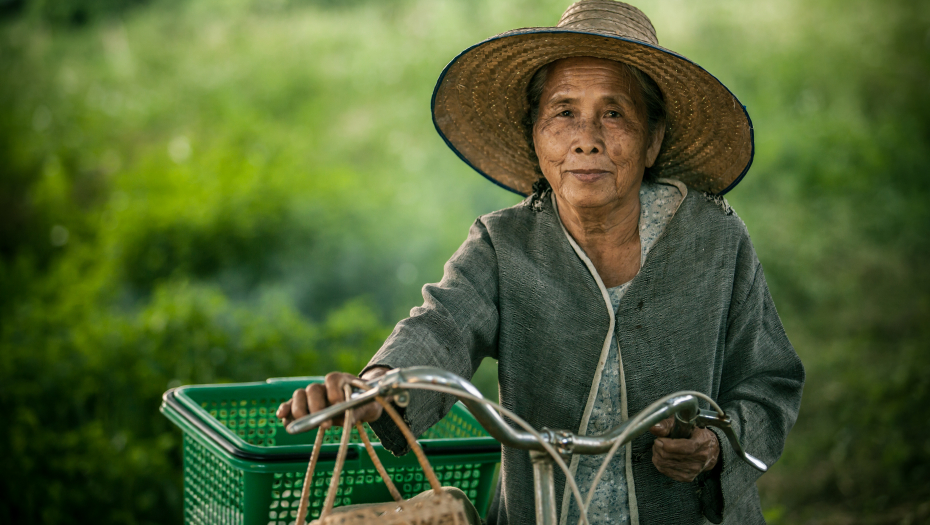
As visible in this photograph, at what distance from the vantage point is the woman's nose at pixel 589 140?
192 cm

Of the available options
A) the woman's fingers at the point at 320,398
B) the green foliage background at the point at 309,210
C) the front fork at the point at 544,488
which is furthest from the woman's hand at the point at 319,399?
the green foliage background at the point at 309,210

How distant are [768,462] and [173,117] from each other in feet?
18.7

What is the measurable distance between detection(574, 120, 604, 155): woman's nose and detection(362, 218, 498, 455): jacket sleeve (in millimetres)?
339

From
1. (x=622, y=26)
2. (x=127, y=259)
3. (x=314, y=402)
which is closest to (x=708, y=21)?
(x=127, y=259)

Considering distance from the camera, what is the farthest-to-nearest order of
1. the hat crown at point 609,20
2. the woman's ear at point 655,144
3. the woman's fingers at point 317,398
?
the woman's ear at point 655,144 < the hat crown at point 609,20 < the woman's fingers at point 317,398

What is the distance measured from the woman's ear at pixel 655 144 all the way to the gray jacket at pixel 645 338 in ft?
0.54

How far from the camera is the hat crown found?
184 cm

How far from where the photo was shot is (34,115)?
6.56 meters

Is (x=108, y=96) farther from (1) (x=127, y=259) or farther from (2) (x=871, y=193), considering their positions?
(2) (x=871, y=193)

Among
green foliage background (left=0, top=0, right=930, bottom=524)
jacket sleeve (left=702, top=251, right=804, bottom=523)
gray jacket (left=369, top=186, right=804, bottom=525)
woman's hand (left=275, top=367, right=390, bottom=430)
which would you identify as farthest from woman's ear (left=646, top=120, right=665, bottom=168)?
green foliage background (left=0, top=0, right=930, bottom=524)

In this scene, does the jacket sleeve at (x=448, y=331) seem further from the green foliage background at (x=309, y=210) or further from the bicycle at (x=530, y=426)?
the green foliage background at (x=309, y=210)

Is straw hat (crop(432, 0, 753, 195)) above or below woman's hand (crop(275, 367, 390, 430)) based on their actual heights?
above

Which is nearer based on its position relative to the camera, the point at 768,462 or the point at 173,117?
the point at 768,462

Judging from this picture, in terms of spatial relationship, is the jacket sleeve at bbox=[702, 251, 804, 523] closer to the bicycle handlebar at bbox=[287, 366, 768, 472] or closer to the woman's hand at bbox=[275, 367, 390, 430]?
the bicycle handlebar at bbox=[287, 366, 768, 472]
